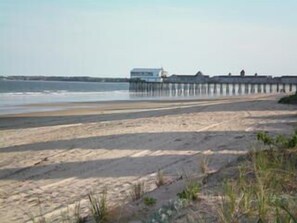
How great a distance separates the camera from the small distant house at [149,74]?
113875mm

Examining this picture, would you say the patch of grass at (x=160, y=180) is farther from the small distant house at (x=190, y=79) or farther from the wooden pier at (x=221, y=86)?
the small distant house at (x=190, y=79)

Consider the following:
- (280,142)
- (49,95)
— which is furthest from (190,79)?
(280,142)

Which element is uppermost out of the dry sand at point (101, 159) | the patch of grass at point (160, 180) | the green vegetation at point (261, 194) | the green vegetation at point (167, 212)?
the green vegetation at point (261, 194)

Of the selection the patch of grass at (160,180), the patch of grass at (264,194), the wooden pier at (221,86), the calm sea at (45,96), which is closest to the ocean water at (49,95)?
the calm sea at (45,96)

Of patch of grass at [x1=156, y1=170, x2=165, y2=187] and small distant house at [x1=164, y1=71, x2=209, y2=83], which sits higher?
patch of grass at [x1=156, y1=170, x2=165, y2=187]

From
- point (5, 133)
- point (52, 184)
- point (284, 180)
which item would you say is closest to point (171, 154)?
point (52, 184)

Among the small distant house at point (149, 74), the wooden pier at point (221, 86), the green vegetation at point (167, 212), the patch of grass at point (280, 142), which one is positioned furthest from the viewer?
the small distant house at point (149, 74)

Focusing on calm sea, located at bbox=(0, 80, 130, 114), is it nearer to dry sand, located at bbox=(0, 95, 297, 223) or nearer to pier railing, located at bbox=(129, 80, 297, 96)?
pier railing, located at bbox=(129, 80, 297, 96)

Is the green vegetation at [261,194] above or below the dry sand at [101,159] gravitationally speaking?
above

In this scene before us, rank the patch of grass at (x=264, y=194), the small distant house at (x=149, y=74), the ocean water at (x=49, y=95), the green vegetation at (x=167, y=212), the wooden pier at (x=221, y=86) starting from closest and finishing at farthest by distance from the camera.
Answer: the patch of grass at (x=264, y=194), the green vegetation at (x=167, y=212), the ocean water at (x=49, y=95), the wooden pier at (x=221, y=86), the small distant house at (x=149, y=74)

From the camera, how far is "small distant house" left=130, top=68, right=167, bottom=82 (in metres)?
114

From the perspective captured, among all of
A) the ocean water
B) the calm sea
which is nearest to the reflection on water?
the ocean water

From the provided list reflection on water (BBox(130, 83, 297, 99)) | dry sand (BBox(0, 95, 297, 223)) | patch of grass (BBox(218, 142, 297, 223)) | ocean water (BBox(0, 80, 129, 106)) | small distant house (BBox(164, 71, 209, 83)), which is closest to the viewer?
patch of grass (BBox(218, 142, 297, 223))

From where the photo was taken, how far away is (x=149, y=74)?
116 m
